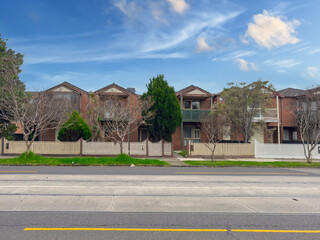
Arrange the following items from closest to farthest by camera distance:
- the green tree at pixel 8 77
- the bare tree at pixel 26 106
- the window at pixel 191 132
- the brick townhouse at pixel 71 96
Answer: the bare tree at pixel 26 106, the green tree at pixel 8 77, the brick townhouse at pixel 71 96, the window at pixel 191 132

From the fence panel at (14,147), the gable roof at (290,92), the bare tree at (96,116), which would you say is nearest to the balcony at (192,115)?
the bare tree at (96,116)

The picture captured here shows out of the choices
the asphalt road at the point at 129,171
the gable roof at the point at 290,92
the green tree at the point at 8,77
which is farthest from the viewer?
A: the gable roof at the point at 290,92

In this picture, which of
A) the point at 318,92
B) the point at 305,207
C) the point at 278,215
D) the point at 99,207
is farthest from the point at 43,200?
the point at 318,92

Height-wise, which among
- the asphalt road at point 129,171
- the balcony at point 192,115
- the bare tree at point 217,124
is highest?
the balcony at point 192,115

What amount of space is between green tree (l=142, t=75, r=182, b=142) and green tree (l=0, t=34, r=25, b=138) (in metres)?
10.7

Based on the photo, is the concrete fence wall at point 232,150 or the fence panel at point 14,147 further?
the concrete fence wall at point 232,150

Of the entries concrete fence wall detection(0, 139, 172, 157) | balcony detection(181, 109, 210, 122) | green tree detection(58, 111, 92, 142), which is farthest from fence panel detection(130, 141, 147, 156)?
balcony detection(181, 109, 210, 122)

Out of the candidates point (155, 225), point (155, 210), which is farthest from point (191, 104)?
point (155, 225)

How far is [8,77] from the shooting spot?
65.4 ft

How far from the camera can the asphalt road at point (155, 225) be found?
4.61 m

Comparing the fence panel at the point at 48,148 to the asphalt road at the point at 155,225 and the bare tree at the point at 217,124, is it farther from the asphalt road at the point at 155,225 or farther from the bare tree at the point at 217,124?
the asphalt road at the point at 155,225

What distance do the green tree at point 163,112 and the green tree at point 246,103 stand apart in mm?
4833

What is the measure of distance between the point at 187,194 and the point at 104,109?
15.2 meters

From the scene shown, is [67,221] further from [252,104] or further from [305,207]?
[252,104]
